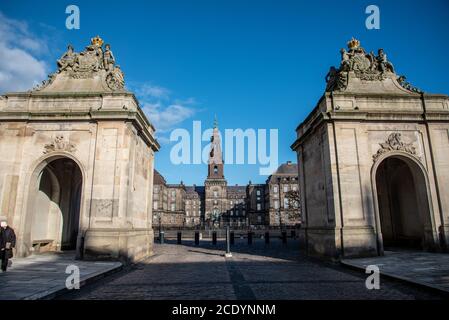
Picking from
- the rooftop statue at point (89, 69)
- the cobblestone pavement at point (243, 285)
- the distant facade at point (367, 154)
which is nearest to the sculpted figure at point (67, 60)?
the rooftop statue at point (89, 69)

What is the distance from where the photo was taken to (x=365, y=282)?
8477 mm

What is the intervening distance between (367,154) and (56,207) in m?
16.4

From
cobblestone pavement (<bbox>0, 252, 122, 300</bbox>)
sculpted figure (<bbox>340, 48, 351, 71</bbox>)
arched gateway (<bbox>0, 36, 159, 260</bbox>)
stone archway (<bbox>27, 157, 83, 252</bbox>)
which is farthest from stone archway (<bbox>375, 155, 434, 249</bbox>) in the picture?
stone archway (<bbox>27, 157, 83, 252</bbox>)

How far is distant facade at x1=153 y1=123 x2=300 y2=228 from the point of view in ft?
318

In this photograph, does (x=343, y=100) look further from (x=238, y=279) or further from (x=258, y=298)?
(x=258, y=298)

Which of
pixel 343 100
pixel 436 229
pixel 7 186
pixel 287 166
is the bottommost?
pixel 436 229

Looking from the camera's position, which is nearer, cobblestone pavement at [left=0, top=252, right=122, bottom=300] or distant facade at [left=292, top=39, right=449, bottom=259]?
cobblestone pavement at [left=0, top=252, right=122, bottom=300]

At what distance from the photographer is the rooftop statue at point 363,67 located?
15945mm

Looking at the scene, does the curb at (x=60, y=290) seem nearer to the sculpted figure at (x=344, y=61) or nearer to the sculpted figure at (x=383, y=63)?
the sculpted figure at (x=344, y=61)

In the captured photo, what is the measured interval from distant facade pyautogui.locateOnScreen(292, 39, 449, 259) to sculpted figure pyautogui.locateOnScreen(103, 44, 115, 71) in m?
10.9

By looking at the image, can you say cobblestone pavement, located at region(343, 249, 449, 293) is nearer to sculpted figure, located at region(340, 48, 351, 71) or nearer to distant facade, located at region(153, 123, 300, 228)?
sculpted figure, located at region(340, 48, 351, 71)

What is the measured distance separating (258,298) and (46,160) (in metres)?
12.1
